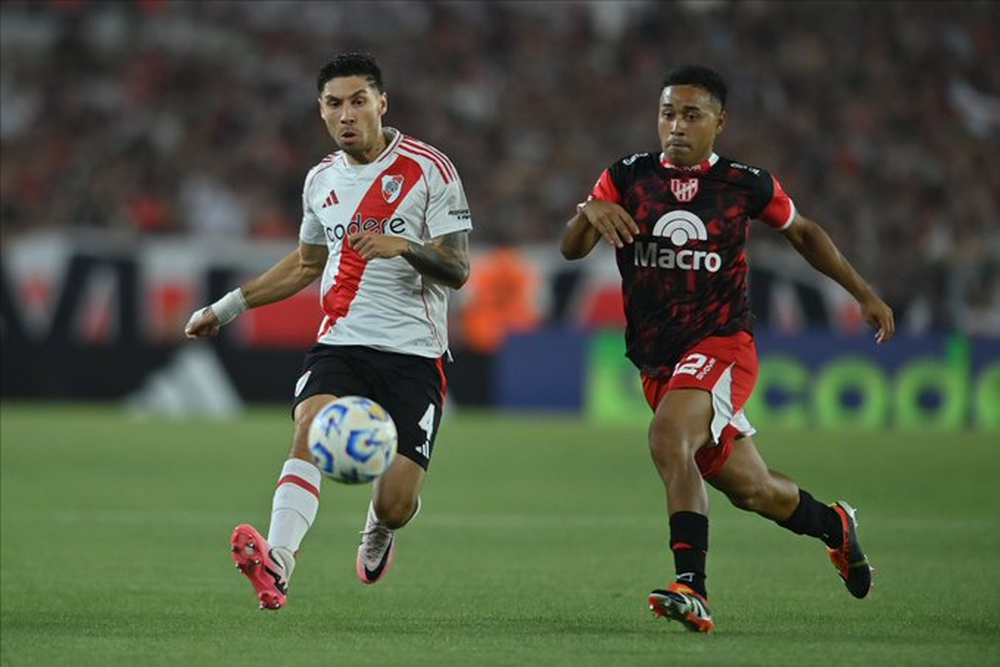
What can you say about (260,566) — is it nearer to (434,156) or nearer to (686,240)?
(434,156)

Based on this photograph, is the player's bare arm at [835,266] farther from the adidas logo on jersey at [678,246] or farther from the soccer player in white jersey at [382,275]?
the soccer player in white jersey at [382,275]

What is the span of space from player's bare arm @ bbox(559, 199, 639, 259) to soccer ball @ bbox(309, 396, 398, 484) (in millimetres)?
1135

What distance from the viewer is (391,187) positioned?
7750 millimetres

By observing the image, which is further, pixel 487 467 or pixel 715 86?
A: pixel 487 467

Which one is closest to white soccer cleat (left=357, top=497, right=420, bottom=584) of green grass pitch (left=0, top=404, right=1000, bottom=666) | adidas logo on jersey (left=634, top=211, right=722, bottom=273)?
green grass pitch (left=0, top=404, right=1000, bottom=666)

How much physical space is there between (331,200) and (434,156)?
0.50 m

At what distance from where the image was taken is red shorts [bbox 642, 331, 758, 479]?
744cm

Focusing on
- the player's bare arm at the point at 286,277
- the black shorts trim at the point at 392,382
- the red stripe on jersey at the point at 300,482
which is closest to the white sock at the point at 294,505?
the red stripe on jersey at the point at 300,482

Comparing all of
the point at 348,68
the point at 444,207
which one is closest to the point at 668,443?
the point at 444,207

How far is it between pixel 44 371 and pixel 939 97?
1359 centimetres

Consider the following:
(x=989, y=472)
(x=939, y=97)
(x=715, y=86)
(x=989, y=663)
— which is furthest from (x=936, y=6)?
(x=989, y=663)

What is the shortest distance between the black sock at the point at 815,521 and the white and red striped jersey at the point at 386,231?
176cm

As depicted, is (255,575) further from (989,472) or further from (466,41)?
(466,41)

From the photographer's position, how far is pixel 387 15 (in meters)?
28.3
